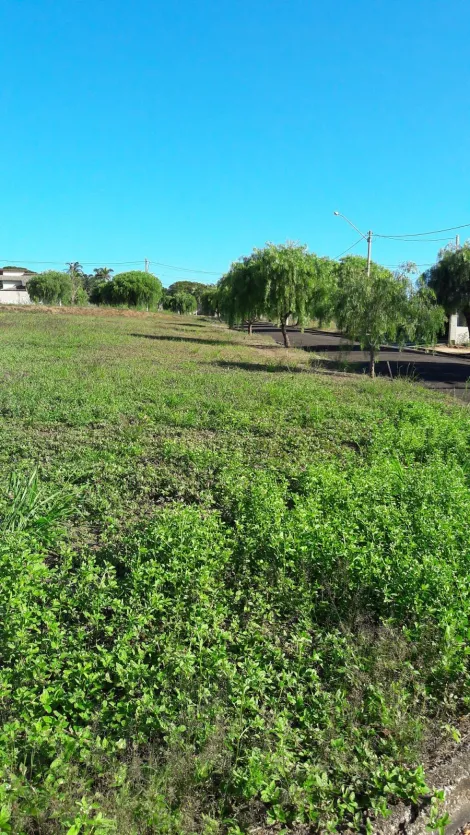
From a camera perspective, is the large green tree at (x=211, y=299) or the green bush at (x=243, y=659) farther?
the large green tree at (x=211, y=299)

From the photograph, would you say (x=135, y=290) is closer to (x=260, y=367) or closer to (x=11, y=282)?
(x=11, y=282)

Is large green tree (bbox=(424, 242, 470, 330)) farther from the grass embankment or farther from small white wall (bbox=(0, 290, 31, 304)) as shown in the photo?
small white wall (bbox=(0, 290, 31, 304))

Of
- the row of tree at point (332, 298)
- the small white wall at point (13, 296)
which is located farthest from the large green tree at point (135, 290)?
the row of tree at point (332, 298)

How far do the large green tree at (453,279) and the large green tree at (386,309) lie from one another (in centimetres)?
1999

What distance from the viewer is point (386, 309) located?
15.4 metres

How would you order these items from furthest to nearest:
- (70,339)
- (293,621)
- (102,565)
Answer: (70,339), (102,565), (293,621)

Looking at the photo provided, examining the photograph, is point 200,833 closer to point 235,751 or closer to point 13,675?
point 235,751

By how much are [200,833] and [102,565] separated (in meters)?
2.29

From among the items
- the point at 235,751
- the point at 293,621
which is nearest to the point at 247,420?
the point at 293,621

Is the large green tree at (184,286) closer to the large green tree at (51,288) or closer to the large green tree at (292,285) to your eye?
the large green tree at (51,288)

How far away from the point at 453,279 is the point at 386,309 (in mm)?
21745

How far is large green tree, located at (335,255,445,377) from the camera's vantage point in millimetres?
15234

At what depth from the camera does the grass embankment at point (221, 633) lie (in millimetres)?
2465

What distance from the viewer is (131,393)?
35.6 feet
